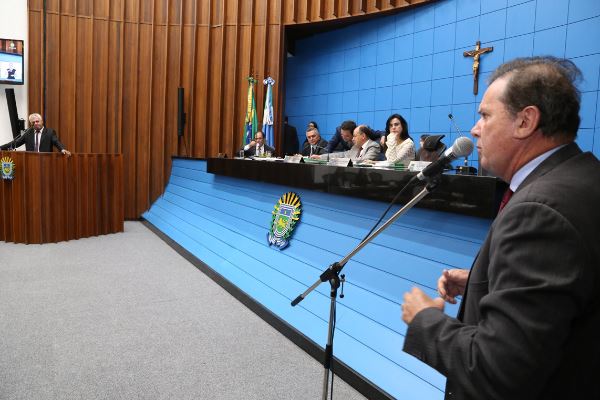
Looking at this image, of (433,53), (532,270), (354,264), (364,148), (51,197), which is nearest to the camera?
(532,270)

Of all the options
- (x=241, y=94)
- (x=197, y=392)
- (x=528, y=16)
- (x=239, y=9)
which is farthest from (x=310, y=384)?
(x=239, y=9)

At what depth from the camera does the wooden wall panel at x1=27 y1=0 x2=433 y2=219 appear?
748 centimetres

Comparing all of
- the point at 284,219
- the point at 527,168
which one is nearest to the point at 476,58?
the point at 284,219

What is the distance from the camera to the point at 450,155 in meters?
1.25

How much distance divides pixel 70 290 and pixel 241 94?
4.92 meters

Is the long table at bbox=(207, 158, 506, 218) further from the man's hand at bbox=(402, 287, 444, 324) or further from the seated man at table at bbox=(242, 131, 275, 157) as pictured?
the seated man at table at bbox=(242, 131, 275, 157)

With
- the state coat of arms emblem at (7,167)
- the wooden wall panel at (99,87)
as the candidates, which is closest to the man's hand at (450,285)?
A: the state coat of arms emblem at (7,167)

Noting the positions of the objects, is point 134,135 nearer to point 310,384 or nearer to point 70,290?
point 70,290

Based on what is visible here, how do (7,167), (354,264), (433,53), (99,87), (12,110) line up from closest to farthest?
1. (354,264)
2. (7,167)
3. (433,53)
4. (12,110)
5. (99,87)

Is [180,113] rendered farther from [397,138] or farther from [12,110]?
[397,138]

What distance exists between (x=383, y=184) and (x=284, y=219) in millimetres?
1108

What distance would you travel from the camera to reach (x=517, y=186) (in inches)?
37.0

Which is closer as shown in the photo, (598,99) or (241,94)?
(598,99)

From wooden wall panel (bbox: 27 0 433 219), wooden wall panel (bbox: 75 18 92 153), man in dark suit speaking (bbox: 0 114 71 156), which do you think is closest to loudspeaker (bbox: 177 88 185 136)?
wooden wall panel (bbox: 27 0 433 219)
